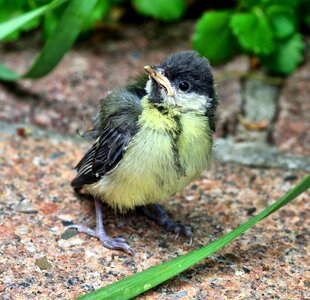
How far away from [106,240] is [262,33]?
142 centimetres

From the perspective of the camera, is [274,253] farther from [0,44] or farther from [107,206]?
[0,44]

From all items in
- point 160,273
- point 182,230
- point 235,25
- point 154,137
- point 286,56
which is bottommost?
point 182,230

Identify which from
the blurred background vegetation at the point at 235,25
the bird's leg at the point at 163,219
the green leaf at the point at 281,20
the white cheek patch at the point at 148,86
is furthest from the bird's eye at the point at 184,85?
the green leaf at the point at 281,20

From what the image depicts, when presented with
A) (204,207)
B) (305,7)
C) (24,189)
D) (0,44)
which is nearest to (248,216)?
(204,207)

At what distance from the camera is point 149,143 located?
2.48 metres

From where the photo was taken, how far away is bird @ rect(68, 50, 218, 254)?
2484 millimetres

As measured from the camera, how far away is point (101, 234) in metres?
2.63

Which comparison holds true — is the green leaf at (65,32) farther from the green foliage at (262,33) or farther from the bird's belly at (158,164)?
the green foliage at (262,33)

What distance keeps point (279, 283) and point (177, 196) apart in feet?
2.45

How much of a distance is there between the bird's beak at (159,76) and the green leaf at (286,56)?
121cm

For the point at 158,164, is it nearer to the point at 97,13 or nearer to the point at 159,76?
the point at 159,76

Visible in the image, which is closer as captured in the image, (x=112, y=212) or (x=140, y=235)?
(x=140, y=235)

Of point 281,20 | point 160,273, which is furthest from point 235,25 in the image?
point 160,273

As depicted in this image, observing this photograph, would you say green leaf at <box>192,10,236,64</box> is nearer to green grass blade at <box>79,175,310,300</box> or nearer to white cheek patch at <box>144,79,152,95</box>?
white cheek patch at <box>144,79,152,95</box>
